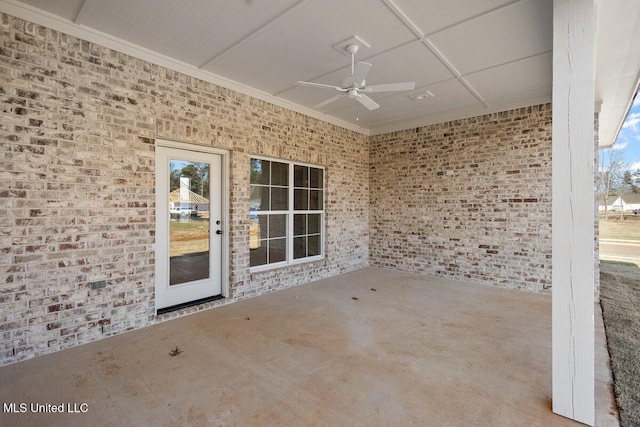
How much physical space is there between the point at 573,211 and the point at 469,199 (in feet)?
13.1

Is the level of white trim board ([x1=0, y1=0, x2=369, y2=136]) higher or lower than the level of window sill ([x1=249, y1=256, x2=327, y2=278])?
higher

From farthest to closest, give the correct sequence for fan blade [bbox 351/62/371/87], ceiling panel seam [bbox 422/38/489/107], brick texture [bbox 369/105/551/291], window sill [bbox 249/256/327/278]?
brick texture [bbox 369/105/551/291]
window sill [bbox 249/256/327/278]
ceiling panel seam [bbox 422/38/489/107]
fan blade [bbox 351/62/371/87]

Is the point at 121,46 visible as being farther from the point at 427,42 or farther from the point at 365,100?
the point at 427,42

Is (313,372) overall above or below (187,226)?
below

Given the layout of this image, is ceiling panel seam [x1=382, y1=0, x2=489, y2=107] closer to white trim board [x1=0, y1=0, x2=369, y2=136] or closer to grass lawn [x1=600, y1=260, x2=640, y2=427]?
white trim board [x1=0, y1=0, x2=369, y2=136]

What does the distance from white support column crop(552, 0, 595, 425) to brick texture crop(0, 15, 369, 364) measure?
3.94 metres

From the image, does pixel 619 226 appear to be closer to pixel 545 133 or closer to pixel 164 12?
pixel 545 133

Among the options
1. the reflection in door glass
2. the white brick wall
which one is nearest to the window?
the white brick wall

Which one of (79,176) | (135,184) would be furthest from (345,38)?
(79,176)

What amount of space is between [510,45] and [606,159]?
14911mm

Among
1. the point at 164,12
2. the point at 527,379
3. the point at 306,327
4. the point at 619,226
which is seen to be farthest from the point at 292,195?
the point at 619,226

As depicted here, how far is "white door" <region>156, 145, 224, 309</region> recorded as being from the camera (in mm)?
4039

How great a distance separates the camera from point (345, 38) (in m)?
3.41

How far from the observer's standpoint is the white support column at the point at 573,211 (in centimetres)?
214
